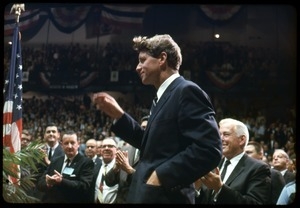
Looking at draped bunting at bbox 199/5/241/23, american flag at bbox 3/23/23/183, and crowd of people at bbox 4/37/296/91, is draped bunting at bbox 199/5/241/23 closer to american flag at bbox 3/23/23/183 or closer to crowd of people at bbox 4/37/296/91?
crowd of people at bbox 4/37/296/91

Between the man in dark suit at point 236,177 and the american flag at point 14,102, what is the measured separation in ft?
3.90

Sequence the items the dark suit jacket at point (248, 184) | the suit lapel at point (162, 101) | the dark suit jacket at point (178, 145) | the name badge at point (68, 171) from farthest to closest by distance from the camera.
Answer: the name badge at point (68, 171) → the dark suit jacket at point (248, 184) → the suit lapel at point (162, 101) → the dark suit jacket at point (178, 145)

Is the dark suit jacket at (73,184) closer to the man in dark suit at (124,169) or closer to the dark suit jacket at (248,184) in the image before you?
the man in dark suit at (124,169)

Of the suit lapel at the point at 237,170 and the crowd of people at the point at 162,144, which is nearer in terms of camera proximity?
the crowd of people at the point at 162,144

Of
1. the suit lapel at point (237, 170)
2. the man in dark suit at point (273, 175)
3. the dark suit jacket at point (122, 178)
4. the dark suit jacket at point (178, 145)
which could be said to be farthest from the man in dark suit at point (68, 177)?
the man in dark suit at point (273, 175)

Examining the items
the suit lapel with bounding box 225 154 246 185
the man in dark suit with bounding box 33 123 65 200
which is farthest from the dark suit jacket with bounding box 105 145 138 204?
the suit lapel with bounding box 225 154 246 185

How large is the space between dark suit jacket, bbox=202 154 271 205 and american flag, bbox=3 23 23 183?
1208 millimetres

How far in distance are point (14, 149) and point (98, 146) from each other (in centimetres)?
54

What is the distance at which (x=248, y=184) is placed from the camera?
3080 mm

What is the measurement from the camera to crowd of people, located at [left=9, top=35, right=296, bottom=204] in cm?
287

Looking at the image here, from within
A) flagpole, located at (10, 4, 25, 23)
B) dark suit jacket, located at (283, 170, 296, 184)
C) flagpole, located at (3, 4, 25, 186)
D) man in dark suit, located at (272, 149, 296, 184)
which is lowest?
dark suit jacket, located at (283, 170, 296, 184)

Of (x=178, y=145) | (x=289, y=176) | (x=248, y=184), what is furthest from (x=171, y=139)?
(x=289, y=176)

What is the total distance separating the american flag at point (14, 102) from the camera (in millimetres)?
3291

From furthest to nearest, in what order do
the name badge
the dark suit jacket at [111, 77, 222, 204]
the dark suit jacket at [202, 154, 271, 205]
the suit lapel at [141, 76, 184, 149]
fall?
the name badge < the dark suit jacket at [202, 154, 271, 205] < the suit lapel at [141, 76, 184, 149] < the dark suit jacket at [111, 77, 222, 204]
